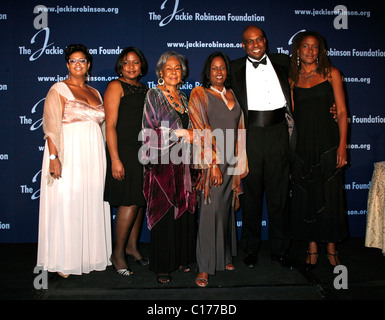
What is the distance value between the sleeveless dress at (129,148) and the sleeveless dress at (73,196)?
0.73 feet

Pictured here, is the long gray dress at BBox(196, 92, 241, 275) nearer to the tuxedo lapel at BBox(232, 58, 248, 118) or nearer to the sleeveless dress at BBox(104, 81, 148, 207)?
the tuxedo lapel at BBox(232, 58, 248, 118)

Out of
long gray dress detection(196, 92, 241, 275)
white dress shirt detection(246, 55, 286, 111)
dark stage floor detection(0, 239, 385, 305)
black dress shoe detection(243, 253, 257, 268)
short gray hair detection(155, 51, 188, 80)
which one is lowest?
dark stage floor detection(0, 239, 385, 305)

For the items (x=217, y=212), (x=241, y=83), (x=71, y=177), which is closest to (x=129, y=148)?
(x=71, y=177)

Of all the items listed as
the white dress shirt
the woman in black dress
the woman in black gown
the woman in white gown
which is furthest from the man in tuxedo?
the woman in white gown

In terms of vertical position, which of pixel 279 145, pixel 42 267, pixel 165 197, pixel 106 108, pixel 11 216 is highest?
pixel 106 108

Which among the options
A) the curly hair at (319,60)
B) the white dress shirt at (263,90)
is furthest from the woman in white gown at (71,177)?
the curly hair at (319,60)

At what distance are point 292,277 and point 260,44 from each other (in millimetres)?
2058

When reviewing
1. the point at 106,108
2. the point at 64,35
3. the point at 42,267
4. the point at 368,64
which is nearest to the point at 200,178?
the point at 106,108

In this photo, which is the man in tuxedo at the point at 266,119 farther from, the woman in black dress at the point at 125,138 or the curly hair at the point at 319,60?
the woman in black dress at the point at 125,138

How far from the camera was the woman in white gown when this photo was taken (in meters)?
2.94

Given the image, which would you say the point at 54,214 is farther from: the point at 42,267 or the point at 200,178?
the point at 200,178

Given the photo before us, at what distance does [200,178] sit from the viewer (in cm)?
286

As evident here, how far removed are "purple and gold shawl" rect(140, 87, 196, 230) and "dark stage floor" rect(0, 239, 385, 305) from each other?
0.54 m

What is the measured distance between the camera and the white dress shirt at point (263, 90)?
3.10m
